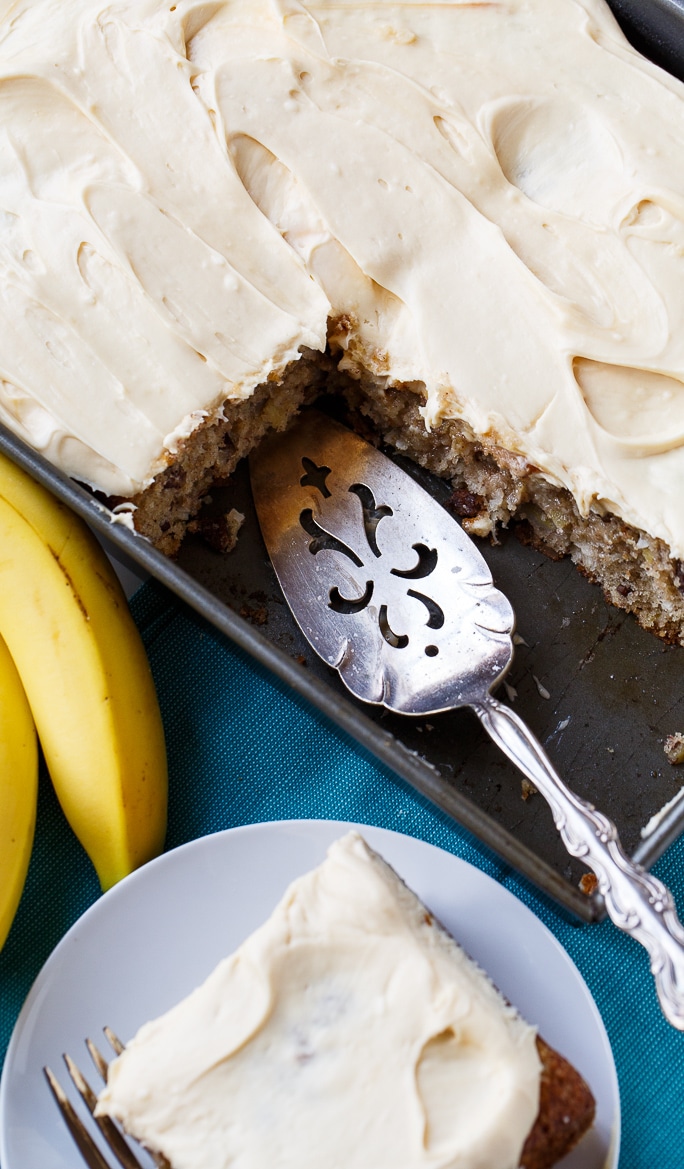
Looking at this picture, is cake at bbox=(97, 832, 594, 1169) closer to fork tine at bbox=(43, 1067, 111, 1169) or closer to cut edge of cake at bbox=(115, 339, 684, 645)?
fork tine at bbox=(43, 1067, 111, 1169)

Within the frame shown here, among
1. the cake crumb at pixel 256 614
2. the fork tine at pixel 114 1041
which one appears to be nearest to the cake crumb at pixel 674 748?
the cake crumb at pixel 256 614

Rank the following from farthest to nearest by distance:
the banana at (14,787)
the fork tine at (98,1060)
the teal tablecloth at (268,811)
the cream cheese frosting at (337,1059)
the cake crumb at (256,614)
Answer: the cake crumb at (256,614), the teal tablecloth at (268,811), the banana at (14,787), the fork tine at (98,1060), the cream cheese frosting at (337,1059)

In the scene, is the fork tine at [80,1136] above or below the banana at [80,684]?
below

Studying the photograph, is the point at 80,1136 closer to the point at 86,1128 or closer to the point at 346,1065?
the point at 86,1128

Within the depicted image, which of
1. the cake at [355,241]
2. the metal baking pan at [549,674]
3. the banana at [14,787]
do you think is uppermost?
the cake at [355,241]

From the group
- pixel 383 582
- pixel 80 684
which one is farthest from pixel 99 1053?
pixel 383 582

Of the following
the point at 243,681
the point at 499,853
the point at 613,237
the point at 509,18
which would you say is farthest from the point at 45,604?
the point at 509,18

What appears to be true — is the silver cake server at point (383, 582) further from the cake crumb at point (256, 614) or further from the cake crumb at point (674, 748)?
the cake crumb at point (674, 748)

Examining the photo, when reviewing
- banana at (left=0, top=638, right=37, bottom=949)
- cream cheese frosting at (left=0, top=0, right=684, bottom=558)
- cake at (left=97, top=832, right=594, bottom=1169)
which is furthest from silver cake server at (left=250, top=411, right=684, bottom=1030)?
banana at (left=0, top=638, right=37, bottom=949)
